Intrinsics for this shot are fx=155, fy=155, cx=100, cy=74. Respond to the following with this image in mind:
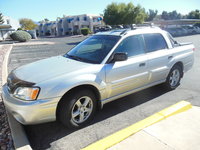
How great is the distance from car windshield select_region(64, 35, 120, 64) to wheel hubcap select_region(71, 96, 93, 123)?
765 millimetres

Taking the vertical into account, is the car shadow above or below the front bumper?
below

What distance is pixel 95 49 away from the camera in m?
3.67

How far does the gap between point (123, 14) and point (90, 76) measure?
3826 centimetres

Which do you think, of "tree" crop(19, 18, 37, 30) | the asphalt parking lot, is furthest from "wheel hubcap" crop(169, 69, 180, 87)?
"tree" crop(19, 18, 37, 30)

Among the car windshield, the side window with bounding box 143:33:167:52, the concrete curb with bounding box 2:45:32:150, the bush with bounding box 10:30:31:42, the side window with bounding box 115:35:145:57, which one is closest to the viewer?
the concrete curb with bounding box 2:45:32:150

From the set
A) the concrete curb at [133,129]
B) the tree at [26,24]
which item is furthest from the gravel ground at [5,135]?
the tree at [26,24]

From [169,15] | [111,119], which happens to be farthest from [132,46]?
[169,15]

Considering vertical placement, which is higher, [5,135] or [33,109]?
[33,109]

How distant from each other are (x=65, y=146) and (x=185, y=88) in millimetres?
3826

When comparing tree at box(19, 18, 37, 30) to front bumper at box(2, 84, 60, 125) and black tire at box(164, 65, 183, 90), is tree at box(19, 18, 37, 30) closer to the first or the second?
black tire at box(164, 65, 183, 90)

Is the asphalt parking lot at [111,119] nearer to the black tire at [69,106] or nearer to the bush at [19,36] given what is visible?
the black tire at [69,106]

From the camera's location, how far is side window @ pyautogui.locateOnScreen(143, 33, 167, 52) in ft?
12.3

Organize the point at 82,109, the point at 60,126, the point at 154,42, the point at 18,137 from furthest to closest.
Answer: the point at 154,42 → the point at 60,126 → the point at 82,109 → the point at 18,137

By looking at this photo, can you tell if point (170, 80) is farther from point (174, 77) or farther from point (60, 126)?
point (60, 126)
